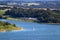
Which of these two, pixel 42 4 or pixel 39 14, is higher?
pixel 39 14

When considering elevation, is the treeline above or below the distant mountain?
above

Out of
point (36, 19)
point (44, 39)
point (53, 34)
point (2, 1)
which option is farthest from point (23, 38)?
point (2, 1)

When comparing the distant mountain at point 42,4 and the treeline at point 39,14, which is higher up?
the treeline at point 39,14

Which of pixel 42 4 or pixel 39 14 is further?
pixel 42 4

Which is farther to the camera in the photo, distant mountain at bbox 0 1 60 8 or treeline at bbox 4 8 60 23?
distant mountain at bbox 0 1 60 8

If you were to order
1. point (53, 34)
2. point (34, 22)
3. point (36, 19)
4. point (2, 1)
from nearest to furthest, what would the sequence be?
point (53, 34)
point (34, 22)
point (36, 19)
point (2, 1)

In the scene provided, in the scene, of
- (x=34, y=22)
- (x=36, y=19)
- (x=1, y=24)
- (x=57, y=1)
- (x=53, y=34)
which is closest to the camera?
(x=53, y=34)

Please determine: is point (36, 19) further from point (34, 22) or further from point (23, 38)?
point (23, 38)

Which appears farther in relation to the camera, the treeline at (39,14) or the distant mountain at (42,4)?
the distant mountain at (42,4)
